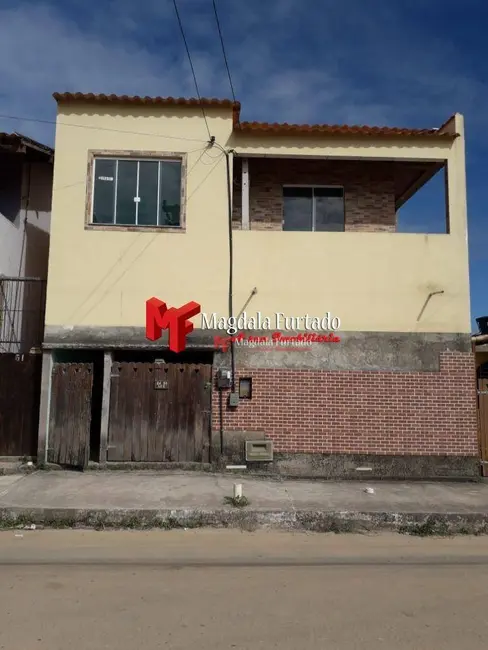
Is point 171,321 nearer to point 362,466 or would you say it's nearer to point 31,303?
point 31,303

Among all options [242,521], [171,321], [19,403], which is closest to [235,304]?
[171,321]

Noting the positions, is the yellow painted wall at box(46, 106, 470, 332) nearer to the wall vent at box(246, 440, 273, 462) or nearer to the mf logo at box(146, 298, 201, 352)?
the mf logo at box(146, 298, 201, 352)

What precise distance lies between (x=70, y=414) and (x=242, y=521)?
13.1ft

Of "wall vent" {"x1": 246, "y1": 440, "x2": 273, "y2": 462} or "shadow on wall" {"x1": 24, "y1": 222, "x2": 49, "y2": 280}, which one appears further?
"shadow on wall" {"x1": 24, "y1": 222, "x2": 49, "y2": 280}

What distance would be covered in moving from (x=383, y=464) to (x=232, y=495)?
2994 millimetres

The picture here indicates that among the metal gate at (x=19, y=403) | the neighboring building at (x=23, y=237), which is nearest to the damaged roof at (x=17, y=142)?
the neighboring building at (x=23, y=237)

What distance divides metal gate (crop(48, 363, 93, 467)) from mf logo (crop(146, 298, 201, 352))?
1.27m

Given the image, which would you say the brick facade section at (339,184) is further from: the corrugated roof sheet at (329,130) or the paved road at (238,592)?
the paved road at (238,592)

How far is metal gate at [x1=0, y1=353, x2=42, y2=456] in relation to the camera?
916 cm

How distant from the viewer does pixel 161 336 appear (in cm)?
918

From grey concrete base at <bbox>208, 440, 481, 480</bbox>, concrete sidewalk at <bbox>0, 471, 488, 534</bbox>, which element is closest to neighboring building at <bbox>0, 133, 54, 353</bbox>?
concrete sidewalk at <bbox>0, 471, 488, 534</bbox>

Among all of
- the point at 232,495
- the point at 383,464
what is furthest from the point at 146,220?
the point at 383,464

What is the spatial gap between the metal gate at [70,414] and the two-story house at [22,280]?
440mm

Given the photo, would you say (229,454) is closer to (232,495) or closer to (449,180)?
(232,495)
